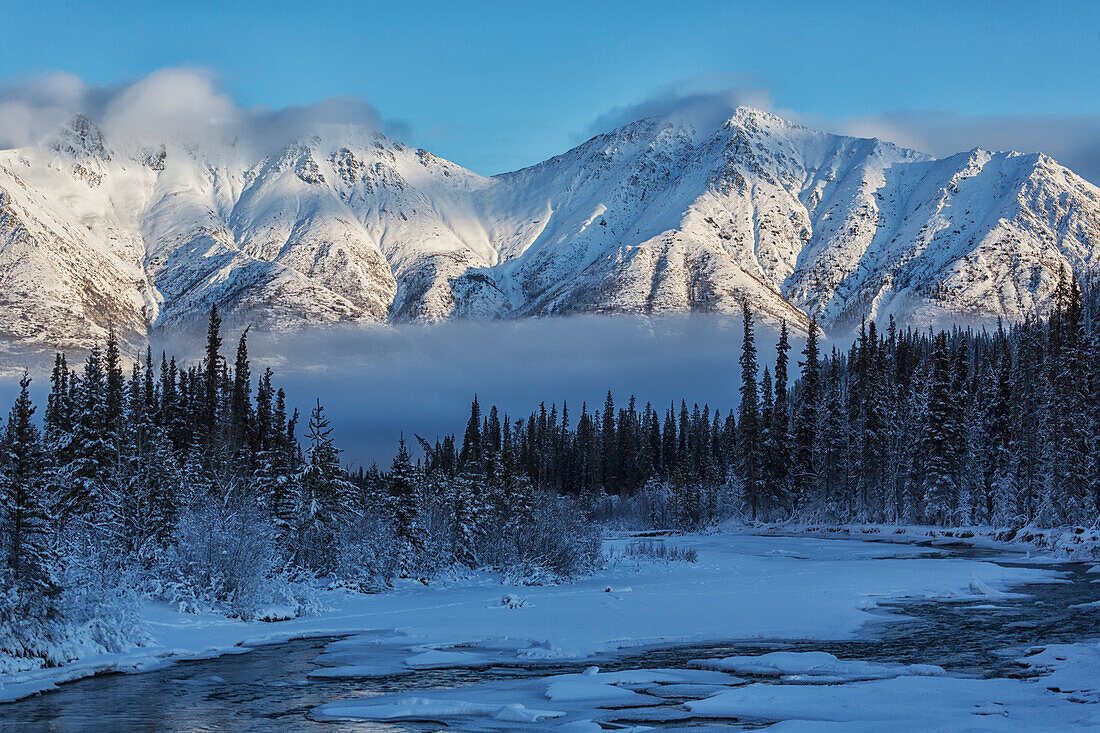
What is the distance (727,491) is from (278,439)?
5589 centimetres

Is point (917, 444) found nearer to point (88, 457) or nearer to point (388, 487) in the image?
point (388, 487)

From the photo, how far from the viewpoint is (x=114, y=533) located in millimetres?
28562

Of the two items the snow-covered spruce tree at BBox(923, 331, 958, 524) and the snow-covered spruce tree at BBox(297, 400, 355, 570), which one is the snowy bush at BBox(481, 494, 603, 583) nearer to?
the snow-covered spruce tree at BBox(297, 400, 355, 570)

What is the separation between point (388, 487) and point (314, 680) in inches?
995

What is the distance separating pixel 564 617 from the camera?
958 inches

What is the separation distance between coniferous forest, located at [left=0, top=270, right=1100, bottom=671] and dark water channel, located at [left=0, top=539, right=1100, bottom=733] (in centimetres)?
301

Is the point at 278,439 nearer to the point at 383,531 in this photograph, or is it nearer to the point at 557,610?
the point at 383,531

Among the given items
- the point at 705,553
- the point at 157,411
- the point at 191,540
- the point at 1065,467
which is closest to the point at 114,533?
the point at 191,540

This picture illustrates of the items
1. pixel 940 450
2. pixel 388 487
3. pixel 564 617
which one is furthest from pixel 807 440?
pixel 564 617

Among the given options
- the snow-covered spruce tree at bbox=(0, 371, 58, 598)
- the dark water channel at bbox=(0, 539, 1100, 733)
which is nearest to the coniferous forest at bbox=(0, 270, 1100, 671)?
the snow-covered spruce tree at bbox=(0, 371, 58, 598)

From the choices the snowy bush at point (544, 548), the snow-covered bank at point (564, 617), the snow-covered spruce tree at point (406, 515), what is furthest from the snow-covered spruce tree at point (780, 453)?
the snow-covered spruce tree at point (406, 515)

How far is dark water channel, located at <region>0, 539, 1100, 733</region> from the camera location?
13773mm

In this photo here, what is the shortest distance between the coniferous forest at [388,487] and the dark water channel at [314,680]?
301 centimetres

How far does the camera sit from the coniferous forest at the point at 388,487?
24.5 meters
